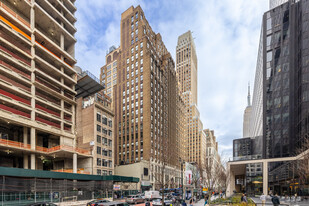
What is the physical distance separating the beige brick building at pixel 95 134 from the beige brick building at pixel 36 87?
99.0 inches

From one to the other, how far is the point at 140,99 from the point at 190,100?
79.6 metres

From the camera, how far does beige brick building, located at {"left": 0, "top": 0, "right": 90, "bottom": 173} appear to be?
3488 centimetres

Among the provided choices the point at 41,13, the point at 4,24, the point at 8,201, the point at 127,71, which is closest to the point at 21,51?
the point at 4,24

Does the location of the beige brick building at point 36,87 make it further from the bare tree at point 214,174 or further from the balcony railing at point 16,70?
Answer: the bare tree at point 214,174

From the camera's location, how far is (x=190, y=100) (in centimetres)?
14912

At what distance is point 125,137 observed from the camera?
77250 mm

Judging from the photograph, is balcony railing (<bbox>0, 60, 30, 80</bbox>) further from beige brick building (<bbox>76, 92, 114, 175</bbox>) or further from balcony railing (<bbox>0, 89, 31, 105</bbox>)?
beige brick building (<bbox>76, 92, 114, 175</bbox>)

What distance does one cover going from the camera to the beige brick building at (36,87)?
3488 centimetres

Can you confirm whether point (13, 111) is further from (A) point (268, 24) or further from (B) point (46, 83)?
(A) point (268, 24)

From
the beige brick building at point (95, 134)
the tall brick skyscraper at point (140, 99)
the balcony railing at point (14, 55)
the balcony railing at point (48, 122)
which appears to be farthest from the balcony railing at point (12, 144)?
the tall brick skyscraper at point (140, 99)

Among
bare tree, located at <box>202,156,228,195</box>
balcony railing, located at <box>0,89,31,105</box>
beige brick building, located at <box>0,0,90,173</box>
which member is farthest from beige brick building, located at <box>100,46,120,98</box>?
bare tree, located at <box>202,156,228,195</box>

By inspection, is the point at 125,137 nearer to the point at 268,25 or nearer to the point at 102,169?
the point at 102,169

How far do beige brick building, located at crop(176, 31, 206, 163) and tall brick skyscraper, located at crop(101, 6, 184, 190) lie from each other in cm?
4992

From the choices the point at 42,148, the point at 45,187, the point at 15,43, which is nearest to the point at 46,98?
the point at 42,148
